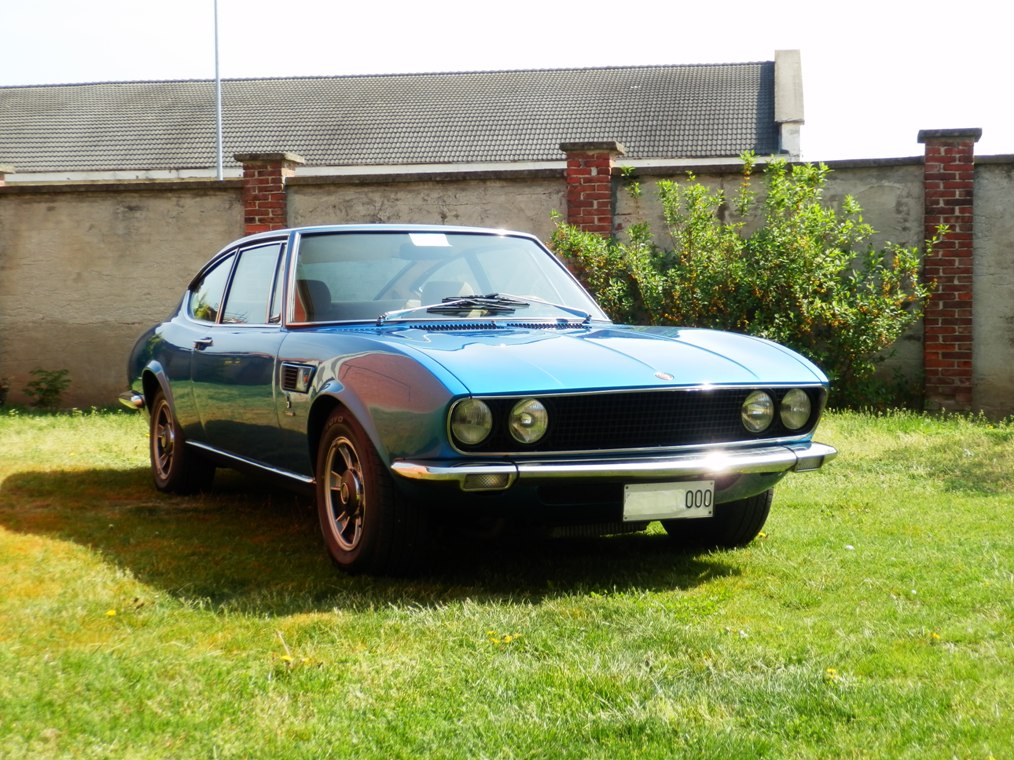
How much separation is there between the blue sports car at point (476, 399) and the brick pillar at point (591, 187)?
6.02m

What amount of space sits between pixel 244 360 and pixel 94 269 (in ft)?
27.0

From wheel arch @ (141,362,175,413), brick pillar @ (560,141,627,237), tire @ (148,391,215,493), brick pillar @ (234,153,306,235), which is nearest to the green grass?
tire @ (148,391,215,493)

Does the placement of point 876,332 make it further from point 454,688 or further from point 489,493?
point 454,688

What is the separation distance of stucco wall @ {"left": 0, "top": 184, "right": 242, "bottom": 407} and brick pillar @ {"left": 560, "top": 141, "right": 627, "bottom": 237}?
363 centimetres

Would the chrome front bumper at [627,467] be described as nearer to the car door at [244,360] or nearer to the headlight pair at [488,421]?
the headlight pair at [488,421]

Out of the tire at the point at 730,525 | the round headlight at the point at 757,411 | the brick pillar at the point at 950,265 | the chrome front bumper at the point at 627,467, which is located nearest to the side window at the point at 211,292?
the chrome front bumper at the point at 627,467

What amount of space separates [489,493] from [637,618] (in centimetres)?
69

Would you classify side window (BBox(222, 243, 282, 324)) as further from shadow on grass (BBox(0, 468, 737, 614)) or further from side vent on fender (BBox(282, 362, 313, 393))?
shadow on grass (BBox(0, 468, 737, 614))

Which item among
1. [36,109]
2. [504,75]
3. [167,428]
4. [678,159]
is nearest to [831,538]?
[167,428]

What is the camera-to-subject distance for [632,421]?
453 cm

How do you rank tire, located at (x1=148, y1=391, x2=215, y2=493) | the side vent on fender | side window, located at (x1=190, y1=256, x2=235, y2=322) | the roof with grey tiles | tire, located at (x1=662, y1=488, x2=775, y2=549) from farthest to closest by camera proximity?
1. the roof with grey tiles
2. tire, located at (x1=148, y1=391, x2=215, y2=493)
3. side window, located at (x1=190, y1=256, x2=235, y2=322)
4. tire, located at (x1=662, y1=488, x2=775, y2=549)
5. the side vent on fender

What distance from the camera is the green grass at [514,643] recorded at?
3.09 m

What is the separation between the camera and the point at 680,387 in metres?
4.52

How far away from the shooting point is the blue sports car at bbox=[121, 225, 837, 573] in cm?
436
